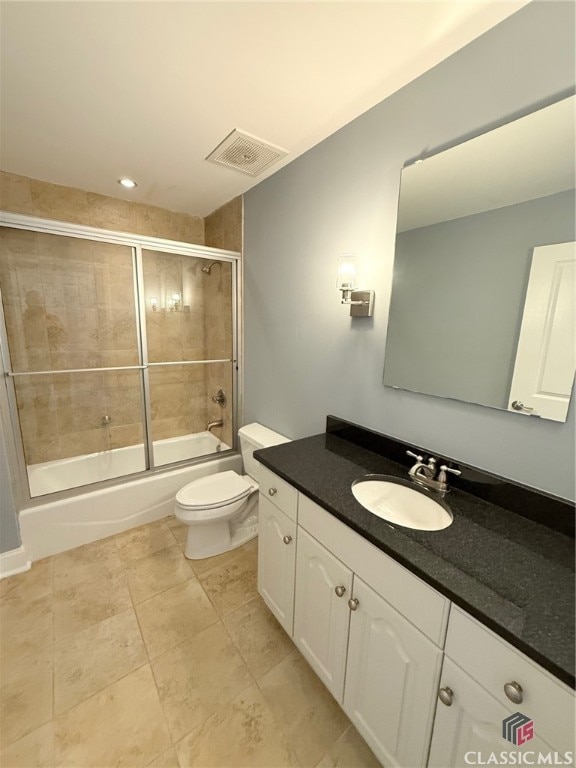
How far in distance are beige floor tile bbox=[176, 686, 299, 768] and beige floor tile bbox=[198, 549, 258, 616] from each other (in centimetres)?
43

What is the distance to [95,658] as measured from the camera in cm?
130

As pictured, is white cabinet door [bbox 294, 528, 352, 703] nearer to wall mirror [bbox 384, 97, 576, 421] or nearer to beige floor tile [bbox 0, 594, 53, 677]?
wall mirror [bbox 384, 97, 576, 421]

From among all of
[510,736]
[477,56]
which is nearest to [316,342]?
[477,56]

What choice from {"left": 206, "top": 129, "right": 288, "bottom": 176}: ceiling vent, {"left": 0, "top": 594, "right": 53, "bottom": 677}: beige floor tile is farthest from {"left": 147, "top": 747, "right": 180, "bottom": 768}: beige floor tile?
{"left": 206, "top": 129, "right": 288, "bottom": 176}: ceiling vent

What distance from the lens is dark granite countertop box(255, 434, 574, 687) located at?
0.59 m

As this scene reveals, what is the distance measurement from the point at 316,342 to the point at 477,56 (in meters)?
1.20

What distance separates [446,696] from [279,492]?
749 millimetres

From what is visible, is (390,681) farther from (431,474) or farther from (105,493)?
(105,493)

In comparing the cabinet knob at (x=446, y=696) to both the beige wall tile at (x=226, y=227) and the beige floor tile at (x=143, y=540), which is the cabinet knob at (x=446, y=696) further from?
the beige wall tile at (x=226, y=227)

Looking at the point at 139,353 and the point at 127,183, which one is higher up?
the point at 127,183

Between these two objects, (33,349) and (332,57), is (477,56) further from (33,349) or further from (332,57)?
(33,349)

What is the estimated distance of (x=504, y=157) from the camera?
0.98 metres

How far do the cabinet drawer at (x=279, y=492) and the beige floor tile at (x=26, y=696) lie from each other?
3.63ft

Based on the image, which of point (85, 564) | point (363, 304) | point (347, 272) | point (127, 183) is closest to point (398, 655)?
point (363, 304)
